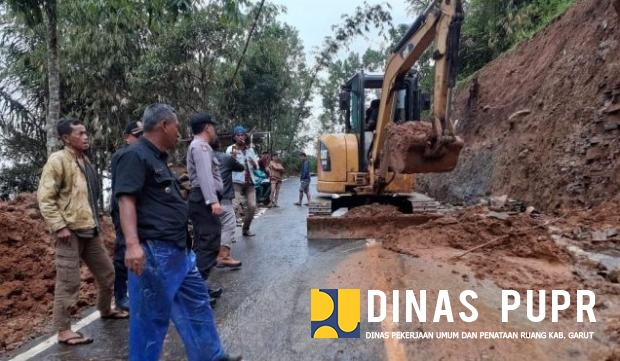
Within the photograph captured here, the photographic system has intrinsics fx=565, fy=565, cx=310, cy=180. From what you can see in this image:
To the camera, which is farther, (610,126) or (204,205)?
(610,126)

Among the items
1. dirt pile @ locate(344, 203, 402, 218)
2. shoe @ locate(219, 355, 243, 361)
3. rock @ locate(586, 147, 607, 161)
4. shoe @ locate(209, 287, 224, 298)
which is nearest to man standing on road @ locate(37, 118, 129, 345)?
shoe @ locate(209, 287, 224, 298)

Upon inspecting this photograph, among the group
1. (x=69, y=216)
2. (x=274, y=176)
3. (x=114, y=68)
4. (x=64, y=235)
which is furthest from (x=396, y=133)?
(x=114, y=68)

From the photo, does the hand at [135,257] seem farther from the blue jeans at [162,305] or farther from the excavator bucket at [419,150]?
the excavator bucket at [419,150]

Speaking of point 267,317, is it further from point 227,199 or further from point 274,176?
point 274,176

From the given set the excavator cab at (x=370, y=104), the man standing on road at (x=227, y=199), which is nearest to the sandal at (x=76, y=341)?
the man standing on road at (x=227, y=199)

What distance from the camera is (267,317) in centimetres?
508

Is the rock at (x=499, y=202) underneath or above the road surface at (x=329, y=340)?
above

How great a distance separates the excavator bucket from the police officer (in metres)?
3.16

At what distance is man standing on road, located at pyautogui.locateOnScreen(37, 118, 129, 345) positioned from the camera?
462 cm

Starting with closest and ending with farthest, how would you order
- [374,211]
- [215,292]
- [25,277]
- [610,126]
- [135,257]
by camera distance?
[135,257]
[215,292]
[25,277]
[610,126]
[374,211]

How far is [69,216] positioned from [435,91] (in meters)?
5.03

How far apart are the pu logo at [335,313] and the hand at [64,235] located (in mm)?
2134

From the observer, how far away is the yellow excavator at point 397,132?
7.66 m

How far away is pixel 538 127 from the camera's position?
1164 centimetres
